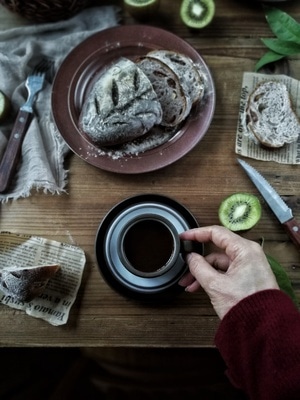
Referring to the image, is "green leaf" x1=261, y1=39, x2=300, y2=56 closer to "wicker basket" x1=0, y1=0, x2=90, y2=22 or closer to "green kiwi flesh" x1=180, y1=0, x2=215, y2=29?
"green kiwi flesh" x1=180, y1=0, x2=215, y2=29

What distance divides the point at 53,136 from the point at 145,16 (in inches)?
16.5

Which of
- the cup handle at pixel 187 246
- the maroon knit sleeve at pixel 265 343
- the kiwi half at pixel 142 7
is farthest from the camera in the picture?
the kiwi half at pixel 142 7

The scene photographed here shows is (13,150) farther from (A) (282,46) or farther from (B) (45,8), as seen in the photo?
(A) (282,46)

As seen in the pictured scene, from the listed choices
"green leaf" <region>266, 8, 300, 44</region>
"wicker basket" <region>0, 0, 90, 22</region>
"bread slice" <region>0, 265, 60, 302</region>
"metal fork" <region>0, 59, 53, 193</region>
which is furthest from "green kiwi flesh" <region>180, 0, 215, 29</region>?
"bread slice" <region>0, 265, 60, 302</region>

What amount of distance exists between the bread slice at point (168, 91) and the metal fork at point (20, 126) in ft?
0.95

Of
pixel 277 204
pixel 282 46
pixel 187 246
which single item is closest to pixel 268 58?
pixel 282 46

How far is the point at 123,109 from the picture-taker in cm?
121

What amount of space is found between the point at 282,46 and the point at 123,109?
0.47 metres

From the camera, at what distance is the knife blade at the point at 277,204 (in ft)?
3.96

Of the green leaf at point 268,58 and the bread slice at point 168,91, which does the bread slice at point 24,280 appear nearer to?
the bread slice at point 168,91

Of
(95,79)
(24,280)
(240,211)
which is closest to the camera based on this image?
(24,280)

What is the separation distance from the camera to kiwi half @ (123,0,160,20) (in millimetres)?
1343

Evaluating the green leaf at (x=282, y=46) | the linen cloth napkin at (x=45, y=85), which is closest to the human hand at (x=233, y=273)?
the linen cloth napkin at (x=45, y=85)

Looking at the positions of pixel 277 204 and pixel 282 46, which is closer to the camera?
pixel 277 204
